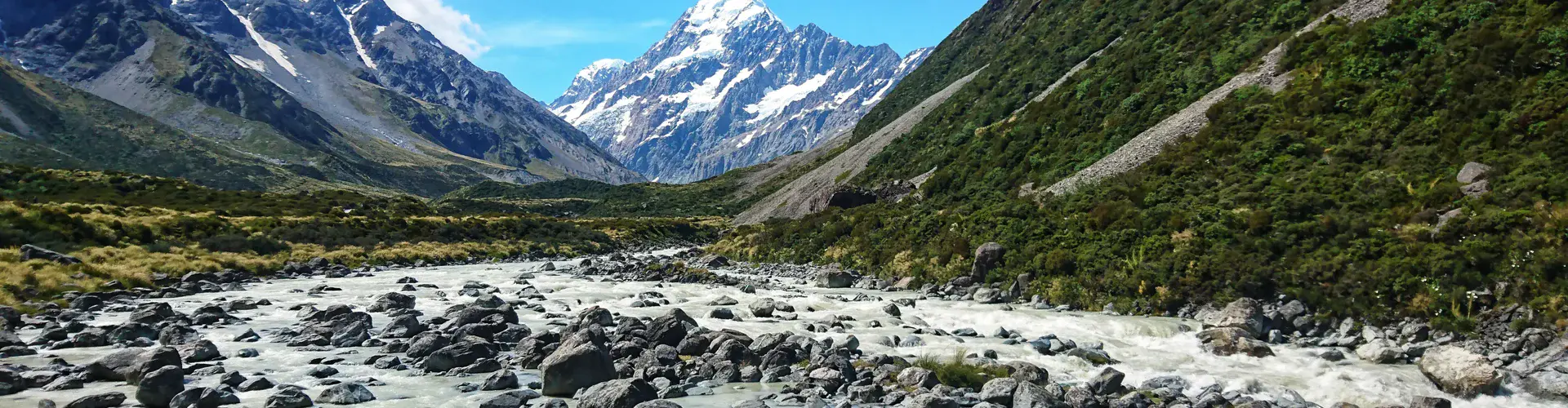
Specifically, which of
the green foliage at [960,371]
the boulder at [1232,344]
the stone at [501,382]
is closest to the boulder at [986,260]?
the boulder at [1232,344]

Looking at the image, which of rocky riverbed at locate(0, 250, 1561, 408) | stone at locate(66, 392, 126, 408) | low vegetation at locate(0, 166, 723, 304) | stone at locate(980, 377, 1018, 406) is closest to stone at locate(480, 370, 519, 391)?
rocky riverbed at locate(0, 250, 1561, 408)

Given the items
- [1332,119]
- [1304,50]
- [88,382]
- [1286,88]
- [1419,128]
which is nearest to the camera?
[88,382]

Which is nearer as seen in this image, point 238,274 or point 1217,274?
point 1217,274

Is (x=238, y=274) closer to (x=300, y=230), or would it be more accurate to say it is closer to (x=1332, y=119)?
(x=300, y=230)

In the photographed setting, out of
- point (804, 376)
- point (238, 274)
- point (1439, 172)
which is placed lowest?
point (1439, 172)

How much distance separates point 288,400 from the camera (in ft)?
47.0

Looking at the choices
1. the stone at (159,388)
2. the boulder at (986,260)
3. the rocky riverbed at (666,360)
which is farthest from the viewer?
the boulder at (986,260)

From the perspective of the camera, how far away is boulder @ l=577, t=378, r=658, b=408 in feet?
46.6

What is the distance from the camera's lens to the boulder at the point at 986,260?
1377 inches

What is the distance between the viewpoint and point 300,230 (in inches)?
2466

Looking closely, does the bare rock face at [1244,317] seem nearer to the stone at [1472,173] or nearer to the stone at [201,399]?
the stone at [1472,173]

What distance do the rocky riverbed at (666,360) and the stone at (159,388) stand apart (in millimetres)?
34

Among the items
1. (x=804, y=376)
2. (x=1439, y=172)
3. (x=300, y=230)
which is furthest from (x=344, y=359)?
(x=300, y=230)

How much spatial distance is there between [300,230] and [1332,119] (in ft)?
241
